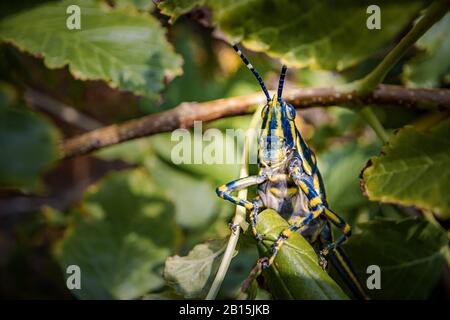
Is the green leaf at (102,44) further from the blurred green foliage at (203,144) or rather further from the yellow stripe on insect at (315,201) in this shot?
the yellow stripe on insect at (315,201)

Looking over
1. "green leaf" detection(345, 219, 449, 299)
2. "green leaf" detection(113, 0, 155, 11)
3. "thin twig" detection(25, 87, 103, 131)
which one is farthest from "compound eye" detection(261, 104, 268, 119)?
"thin twig" detection(25, 87, 103, 131)

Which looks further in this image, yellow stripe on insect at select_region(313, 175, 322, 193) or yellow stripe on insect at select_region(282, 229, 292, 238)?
yellow stripe on insect at select_region(313, 175, 322, 193)

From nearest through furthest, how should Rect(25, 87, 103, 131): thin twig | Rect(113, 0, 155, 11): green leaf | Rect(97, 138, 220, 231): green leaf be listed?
1. Rect(113, 0, 155, 11): green leaf
2. Rect(97, 138, 220, 231): green leaf
3. Rect(25, 87, 103, 131): thin twig

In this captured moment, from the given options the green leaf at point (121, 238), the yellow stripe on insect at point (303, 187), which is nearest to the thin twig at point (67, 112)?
the green leaf at point (121, 238)

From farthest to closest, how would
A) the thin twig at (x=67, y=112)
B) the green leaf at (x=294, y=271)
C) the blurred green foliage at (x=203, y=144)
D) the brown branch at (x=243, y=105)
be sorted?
the thin twig at (x=67, y=112) → the brown branch at (x=243, y=105) → the blurred green foliage at (x=203, y=144) → the green leaf at (x=294, y=271)

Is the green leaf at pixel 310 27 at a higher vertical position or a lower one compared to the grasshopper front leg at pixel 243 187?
higher

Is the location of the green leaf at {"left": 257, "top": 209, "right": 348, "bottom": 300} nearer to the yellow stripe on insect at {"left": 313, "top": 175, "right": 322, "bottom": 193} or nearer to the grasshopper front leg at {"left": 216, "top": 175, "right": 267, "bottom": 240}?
the grasshopper front leg at {"left": 216, "top": 175, "right": 267, "bottom": 240}

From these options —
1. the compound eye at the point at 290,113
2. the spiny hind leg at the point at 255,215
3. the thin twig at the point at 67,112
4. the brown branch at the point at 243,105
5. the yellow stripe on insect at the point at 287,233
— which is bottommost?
the yellow stripe on insect at the point at 287,233
